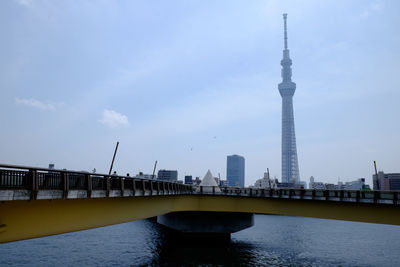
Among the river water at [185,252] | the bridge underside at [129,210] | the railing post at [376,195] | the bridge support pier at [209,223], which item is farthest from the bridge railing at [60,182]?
the railing post at [376,195]

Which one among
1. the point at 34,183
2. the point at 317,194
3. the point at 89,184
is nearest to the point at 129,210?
the point at 89,184

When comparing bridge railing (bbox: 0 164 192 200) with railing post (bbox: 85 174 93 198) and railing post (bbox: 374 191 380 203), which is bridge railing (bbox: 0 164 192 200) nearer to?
railing post (bbox: 85 174 93 198)

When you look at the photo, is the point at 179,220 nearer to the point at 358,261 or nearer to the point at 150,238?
the point at 150,238

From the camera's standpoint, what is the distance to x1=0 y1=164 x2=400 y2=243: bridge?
15.4 m

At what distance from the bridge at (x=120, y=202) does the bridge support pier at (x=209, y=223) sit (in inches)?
22.8

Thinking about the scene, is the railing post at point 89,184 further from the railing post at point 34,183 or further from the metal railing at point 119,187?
the railing post at point 34,183

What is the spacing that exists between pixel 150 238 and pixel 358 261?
110 ft

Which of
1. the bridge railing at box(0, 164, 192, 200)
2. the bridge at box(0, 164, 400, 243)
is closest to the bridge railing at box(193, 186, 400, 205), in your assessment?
the bridge at box(0, 164, 400, 243)

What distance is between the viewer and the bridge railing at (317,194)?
32000mm

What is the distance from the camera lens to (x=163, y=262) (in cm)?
3625

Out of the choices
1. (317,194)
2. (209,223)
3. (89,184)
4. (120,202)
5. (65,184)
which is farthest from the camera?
(209,223)

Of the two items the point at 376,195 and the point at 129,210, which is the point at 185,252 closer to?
the point at 129,210

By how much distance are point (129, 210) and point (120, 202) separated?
1990 millimetres

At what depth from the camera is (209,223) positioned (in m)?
49.4
